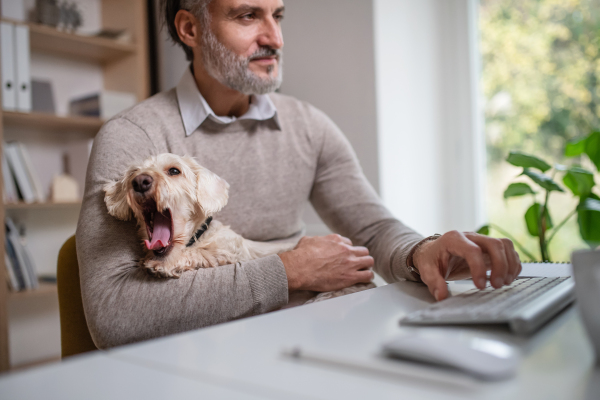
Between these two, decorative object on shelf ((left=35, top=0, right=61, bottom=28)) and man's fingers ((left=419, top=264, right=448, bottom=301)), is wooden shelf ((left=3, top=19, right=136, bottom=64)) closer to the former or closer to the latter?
decorative object on shelf ((left=35, top=0, right=61, bottom=28))

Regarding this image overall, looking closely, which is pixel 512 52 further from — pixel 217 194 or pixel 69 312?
pixel 69 312

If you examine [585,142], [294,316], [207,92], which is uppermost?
Result: [207,92]

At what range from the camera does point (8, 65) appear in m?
2.29

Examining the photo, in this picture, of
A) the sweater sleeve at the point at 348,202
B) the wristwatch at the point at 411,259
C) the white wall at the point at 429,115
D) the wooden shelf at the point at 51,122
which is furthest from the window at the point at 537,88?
the wooden shelf at the point at 51,122

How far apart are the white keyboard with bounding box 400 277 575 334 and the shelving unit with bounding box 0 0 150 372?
91.0 inches

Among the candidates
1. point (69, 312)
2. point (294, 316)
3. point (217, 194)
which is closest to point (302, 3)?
point (217, 194)

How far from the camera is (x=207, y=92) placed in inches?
50.5

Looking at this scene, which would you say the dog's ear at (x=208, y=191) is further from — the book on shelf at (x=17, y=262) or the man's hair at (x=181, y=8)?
the book on shelf at (x=17, y=262)

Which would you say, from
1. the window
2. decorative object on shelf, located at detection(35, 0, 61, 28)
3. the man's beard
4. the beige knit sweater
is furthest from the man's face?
decorative object on shelf, located at detection(35, 0, 61, 28)

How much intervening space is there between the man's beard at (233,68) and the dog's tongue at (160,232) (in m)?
0.46

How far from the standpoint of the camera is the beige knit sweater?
86 cm

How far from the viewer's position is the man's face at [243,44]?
3.98 feet

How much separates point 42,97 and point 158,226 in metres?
2.11

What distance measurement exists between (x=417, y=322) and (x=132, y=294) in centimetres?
53
